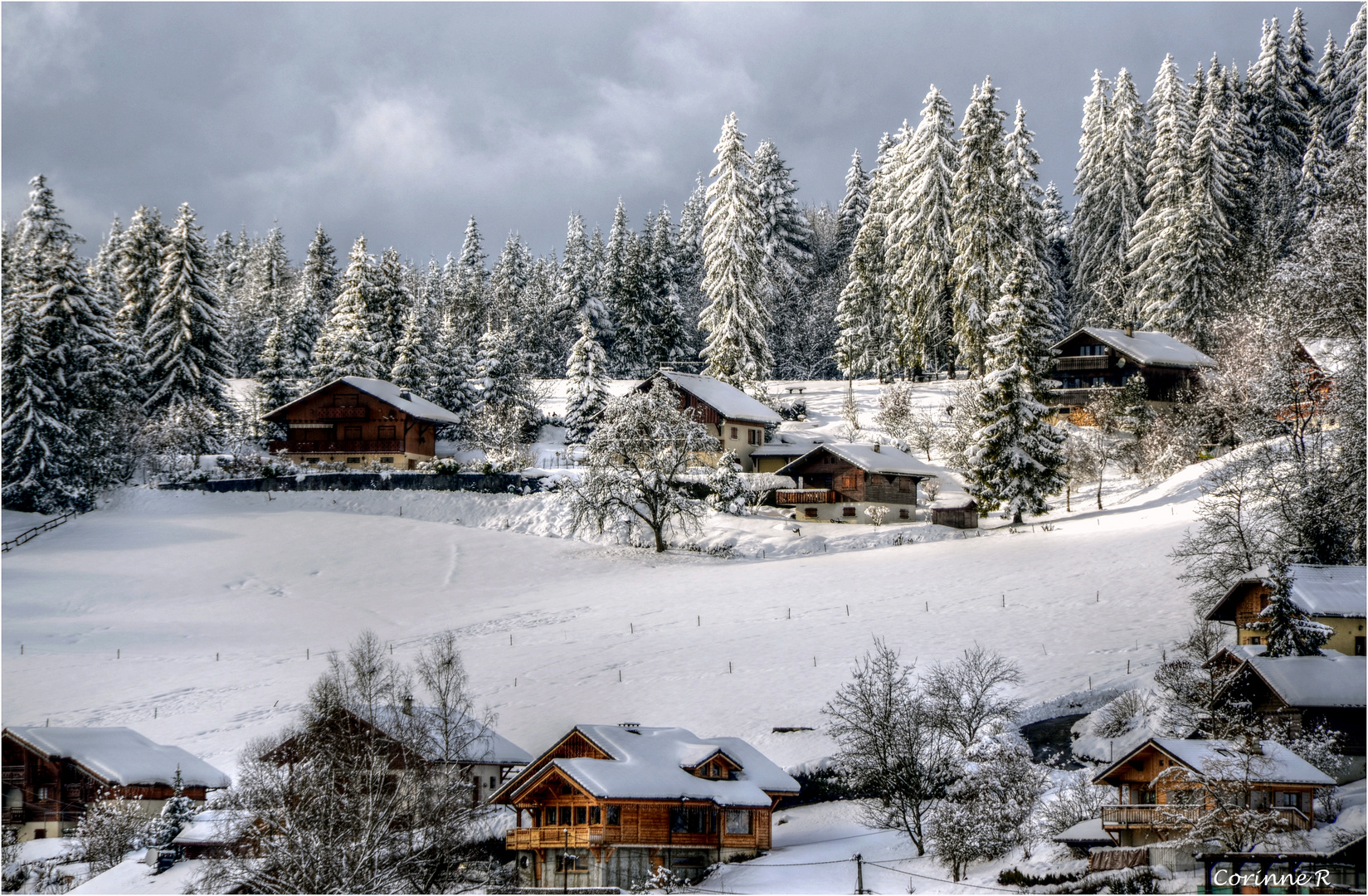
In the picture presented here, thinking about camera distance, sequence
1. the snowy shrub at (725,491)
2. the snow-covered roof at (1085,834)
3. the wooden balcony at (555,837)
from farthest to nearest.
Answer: the snowy shrub at (725,491), the wooden balcony at (555,837), the snow-covered roof at (1085,834)

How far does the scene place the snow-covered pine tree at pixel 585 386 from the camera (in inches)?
3410

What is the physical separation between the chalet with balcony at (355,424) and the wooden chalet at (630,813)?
150 ft

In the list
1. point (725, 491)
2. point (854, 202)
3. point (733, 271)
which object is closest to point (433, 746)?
point (725, 491)

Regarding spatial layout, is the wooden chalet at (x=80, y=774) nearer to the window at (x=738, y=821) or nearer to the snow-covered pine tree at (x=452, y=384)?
the window at (x=738, y=821)

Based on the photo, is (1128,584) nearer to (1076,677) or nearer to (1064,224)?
(1076,677)

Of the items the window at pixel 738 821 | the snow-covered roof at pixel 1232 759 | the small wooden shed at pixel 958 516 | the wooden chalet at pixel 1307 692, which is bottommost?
the window at pixel 738 821

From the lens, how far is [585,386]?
8762 cm

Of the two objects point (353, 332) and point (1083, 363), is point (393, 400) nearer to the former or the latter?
point (353, 332)

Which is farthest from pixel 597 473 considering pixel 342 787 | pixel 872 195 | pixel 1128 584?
pixel 872 195

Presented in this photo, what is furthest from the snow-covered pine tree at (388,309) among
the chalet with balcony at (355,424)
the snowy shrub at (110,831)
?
the snowy shrub at (110,831)

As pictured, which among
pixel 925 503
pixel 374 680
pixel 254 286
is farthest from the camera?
pixel 254 286

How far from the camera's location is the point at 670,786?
37.0 m

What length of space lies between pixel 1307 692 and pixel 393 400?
58992 mm

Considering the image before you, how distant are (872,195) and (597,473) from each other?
44313 mm
